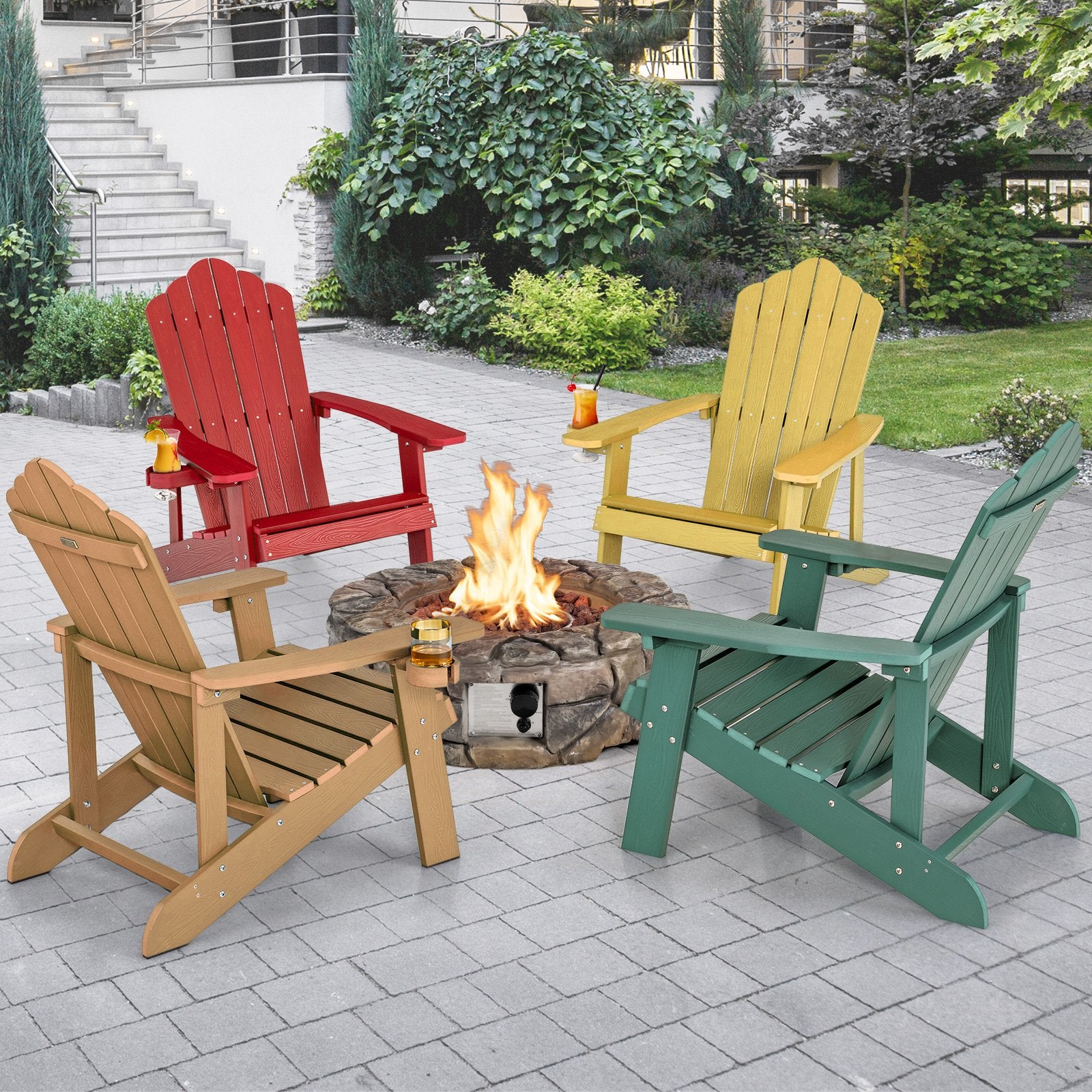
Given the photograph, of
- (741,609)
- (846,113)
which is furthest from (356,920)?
(846,113)

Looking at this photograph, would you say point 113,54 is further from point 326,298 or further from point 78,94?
point 326,298

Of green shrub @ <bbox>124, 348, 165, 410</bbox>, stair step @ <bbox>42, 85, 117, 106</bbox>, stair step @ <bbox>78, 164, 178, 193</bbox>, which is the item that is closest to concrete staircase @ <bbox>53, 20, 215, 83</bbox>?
stair step @ <bbox>42, 85, 117, 106</bbox>

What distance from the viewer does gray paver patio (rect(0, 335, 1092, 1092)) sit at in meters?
2.42

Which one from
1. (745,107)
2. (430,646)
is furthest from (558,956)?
(745,107)

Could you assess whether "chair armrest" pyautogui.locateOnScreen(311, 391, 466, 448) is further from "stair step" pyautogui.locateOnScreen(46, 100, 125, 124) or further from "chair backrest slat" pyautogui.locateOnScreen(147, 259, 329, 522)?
"stair step" pyautogui.locateOnScreen(46, 100, 125, 124)

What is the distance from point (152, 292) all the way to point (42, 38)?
5.00 metres

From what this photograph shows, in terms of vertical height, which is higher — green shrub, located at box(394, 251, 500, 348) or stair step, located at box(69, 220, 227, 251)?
stair step, located at box(69, 220, 227, 251)

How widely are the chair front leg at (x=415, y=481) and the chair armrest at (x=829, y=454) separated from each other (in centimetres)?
123

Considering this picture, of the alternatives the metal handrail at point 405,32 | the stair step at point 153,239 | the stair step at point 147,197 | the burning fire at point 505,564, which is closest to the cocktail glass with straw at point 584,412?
the burning fire at point 505,564

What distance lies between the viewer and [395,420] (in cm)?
497

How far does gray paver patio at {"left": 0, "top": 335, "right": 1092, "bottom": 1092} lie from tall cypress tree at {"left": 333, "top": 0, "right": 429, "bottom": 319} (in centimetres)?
734

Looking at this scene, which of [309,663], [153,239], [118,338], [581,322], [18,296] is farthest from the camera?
[153,239]

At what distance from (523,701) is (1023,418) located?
171 inches

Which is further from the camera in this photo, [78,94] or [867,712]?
[78,94]
